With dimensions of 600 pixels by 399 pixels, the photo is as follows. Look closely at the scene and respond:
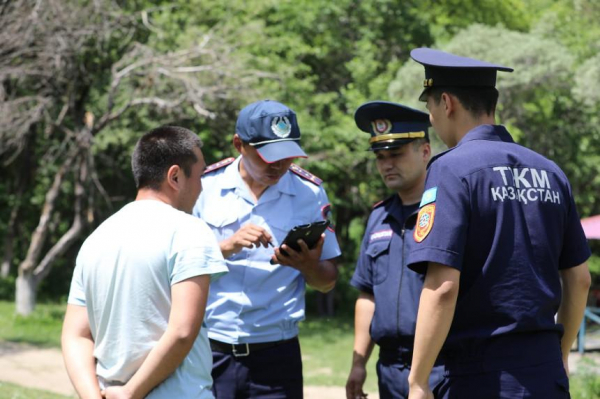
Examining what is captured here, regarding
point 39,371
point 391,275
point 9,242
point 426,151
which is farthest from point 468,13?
point 391,275

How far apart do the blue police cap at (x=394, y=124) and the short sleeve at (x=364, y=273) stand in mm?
487

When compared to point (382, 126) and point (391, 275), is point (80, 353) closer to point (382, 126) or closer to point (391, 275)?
point (391, 275)

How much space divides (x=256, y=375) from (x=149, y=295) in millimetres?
1148

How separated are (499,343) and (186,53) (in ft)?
42.3

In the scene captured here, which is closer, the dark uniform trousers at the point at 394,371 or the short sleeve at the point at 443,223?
the short sleeve at the point at 443,223

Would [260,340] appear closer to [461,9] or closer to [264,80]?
[264,80]

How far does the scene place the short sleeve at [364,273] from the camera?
4.02 metres

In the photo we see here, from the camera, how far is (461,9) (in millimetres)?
23594

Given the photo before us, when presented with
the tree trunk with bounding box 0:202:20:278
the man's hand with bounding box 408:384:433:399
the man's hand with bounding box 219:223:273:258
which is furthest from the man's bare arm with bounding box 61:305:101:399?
the tree trunk with bounding box 0:202:20:278

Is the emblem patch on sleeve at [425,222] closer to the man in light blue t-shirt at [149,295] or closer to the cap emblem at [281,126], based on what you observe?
the man in light blue t-shirt at [149,295]

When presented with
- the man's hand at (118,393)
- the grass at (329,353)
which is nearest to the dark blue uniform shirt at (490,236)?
the man's hand at (118,393)

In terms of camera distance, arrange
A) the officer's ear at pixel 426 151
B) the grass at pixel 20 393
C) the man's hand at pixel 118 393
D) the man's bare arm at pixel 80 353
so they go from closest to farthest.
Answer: the man's hand at pixel 118 393, the man's bare arm at pixel 80 353, the officer's ear at pixel 426 151, the grass at pixel 20 393

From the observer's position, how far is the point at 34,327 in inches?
604

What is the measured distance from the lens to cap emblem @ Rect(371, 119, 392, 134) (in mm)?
4027
